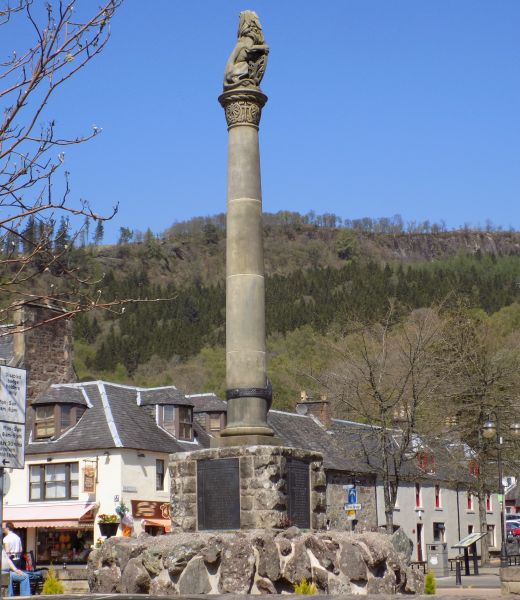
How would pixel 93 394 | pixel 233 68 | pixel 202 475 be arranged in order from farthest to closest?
1. pixel 93 394
2. pixel 233 68
3. pixel 202 475

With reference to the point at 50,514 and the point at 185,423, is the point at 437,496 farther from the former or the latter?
the point at 50,514

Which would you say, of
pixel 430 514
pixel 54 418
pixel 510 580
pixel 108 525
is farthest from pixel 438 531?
pixel 510 580

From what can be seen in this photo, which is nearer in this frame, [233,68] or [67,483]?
[233,68]

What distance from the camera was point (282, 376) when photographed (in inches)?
2864

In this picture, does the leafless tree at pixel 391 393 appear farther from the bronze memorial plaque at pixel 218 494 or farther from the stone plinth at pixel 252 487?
the bronze memorial plaque at pixel 218 494

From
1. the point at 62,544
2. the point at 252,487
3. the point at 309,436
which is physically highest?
the point at 309,436

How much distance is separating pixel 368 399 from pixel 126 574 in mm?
26579

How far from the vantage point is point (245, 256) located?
56.3ft

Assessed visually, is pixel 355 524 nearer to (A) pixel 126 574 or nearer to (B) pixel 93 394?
(B) pixel 93 394

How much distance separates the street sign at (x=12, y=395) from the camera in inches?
353

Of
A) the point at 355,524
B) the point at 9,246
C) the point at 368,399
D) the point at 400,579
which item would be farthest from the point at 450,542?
the point at 9,246

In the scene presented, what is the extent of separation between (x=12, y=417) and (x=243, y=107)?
9.91 meters

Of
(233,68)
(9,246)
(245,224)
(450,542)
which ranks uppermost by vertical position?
(233,68)

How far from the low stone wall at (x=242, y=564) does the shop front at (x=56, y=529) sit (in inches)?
942
